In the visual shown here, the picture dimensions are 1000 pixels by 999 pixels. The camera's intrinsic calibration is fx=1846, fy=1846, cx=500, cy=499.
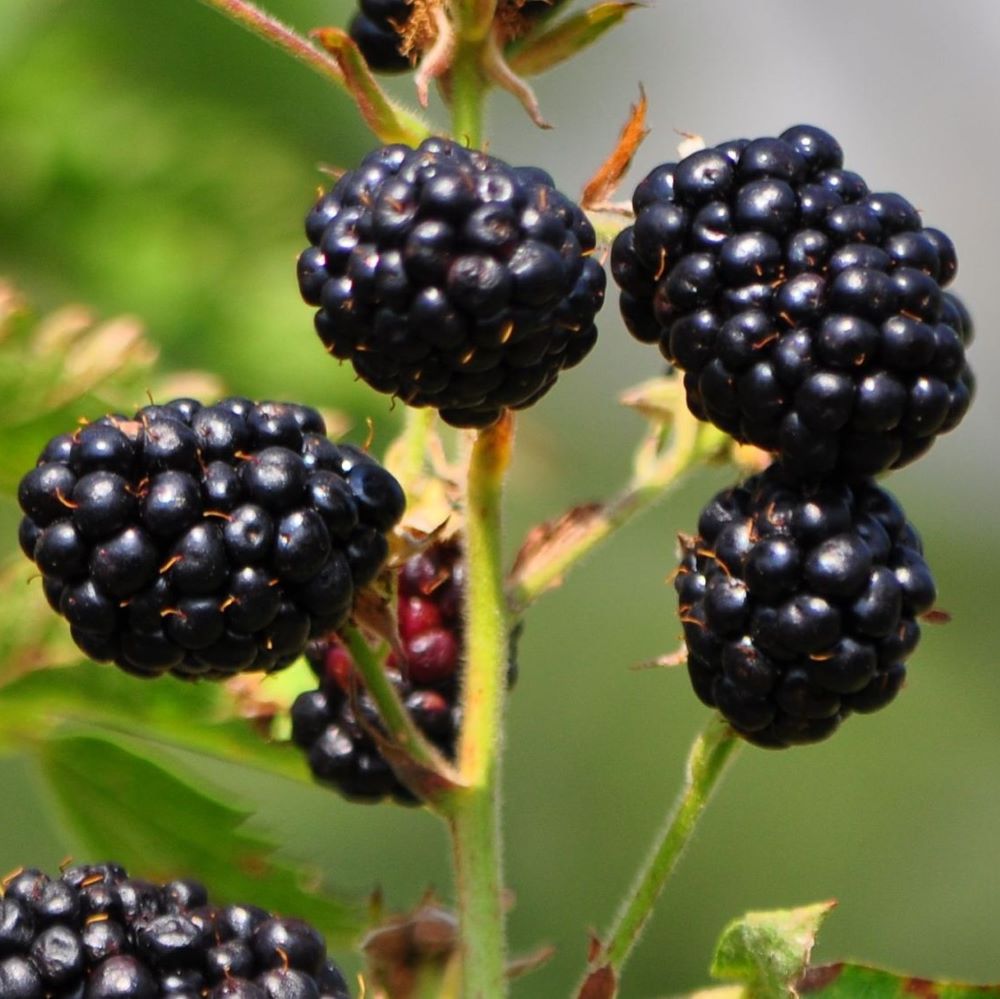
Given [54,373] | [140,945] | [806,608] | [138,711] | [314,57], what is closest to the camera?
[140,945]

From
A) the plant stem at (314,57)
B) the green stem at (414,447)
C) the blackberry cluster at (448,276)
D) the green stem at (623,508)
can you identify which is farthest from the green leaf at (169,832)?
the plant stem at (314,57)

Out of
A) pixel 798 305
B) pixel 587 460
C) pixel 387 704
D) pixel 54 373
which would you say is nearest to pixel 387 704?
pixel 387 704

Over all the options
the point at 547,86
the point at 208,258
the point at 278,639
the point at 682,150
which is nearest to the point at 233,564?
the point at 278,639

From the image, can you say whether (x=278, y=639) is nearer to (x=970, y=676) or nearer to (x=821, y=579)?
(x=821, y=579)

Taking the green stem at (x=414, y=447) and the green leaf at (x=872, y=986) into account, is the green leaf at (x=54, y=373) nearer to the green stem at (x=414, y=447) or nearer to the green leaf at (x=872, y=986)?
the green stem at (x=414, y=447)

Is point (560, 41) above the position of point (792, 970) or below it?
above

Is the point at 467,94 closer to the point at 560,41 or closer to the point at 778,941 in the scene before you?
the point at 560,41

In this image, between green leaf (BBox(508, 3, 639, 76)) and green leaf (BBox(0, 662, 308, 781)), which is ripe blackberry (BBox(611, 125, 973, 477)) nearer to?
green leaf (BBox(508, 3, 639, 76))
